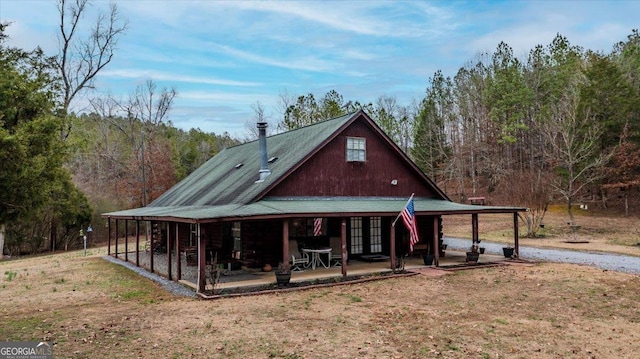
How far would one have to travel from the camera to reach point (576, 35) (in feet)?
162

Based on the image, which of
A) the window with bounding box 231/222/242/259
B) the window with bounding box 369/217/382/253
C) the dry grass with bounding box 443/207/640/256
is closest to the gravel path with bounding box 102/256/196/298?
the window with bounding box 231/222/242/259

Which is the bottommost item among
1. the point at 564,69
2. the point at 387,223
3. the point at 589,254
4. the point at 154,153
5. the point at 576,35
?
the point at 589,254

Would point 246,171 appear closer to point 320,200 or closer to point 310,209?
point 320,200

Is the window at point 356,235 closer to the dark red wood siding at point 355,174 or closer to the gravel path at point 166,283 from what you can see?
the dark red wood siding at point 355,174

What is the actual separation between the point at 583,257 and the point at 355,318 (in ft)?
46.3

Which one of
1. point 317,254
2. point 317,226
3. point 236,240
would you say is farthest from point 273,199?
point 317,254

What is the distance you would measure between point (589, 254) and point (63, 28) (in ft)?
117

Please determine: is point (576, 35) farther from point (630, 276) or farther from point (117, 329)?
point (117, 329)

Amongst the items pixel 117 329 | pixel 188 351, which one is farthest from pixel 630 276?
pixel 117 329

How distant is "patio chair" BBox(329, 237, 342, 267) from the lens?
17.1 metres

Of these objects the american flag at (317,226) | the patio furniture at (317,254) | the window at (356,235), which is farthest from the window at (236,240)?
the window at (356,235)

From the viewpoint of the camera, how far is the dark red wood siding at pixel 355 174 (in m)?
17.4

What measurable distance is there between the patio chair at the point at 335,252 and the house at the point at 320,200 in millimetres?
55

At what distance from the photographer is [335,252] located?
17.7m
